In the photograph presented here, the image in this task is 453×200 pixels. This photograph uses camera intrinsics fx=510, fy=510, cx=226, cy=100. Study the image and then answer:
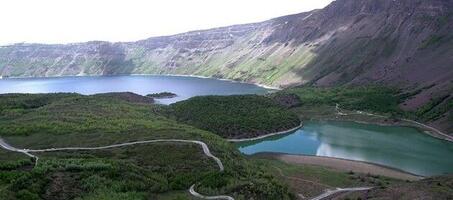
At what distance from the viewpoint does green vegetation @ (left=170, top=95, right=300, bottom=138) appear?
14775cm

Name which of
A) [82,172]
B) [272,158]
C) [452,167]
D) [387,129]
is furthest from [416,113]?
[82,172]

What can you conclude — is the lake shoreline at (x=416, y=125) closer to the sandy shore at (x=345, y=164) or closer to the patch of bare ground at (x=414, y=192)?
the sandy shore at (x=345, y=164)

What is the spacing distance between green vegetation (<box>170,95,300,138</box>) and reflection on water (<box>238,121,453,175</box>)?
19.1ft

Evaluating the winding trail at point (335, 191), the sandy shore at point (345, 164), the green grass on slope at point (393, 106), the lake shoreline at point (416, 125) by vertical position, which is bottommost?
the sandy shore at point (345, 164)

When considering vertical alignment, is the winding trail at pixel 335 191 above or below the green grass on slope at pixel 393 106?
below

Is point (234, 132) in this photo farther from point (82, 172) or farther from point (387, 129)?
point (82, 172)

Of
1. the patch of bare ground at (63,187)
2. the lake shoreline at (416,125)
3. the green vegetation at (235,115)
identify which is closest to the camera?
the patch of bare ground at (63,187)

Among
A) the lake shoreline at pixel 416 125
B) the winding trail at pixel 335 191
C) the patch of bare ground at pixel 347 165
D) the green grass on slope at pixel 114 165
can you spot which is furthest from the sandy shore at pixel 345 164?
the lake shoreline at pixel 416 125

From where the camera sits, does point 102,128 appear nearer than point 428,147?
Yes

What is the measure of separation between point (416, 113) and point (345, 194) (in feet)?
324

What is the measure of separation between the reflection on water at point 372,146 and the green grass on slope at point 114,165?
31.2m

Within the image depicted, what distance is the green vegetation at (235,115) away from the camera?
147750 mm

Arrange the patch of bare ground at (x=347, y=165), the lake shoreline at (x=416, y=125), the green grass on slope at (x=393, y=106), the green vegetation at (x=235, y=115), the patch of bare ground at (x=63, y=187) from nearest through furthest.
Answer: the patch of bare ground at (x=63, y=187), the patch of bare ground at (x=347, y=165), the lake shoreline at (x=416, y=125), the green vegetation at (x=235, y=115), the green grass on slope at (x=393, y=106)

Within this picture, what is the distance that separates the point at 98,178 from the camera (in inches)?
2746
